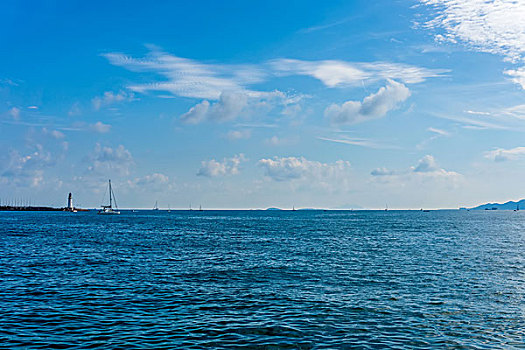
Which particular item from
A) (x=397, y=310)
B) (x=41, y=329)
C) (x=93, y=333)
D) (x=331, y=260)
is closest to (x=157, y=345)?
(x=93, y=333)

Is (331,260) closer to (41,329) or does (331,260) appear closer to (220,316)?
(220,316)

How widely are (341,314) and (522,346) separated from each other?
1003cm

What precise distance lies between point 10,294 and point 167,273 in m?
14.4

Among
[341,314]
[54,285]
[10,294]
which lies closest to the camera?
[341,314]

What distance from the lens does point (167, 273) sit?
43.1 meters

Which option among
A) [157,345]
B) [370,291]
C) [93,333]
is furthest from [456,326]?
[93,333]

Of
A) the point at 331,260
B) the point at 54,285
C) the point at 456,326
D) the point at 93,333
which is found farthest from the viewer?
the point at 331,260

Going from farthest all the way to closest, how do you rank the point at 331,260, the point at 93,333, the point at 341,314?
the point at 331,260 < the point at 341,314 < the point at 93,333

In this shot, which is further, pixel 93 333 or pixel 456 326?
pixel 456 326

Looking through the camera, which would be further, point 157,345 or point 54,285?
point 54,285

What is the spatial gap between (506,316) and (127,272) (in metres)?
34.2

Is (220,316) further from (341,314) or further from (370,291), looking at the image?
(370,291)

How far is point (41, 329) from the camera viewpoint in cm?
2403

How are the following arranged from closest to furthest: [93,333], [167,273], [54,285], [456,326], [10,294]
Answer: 1. [93,333]
2. [456,326]
3. [10,294]
4. [54,285]
5. [167,273]
